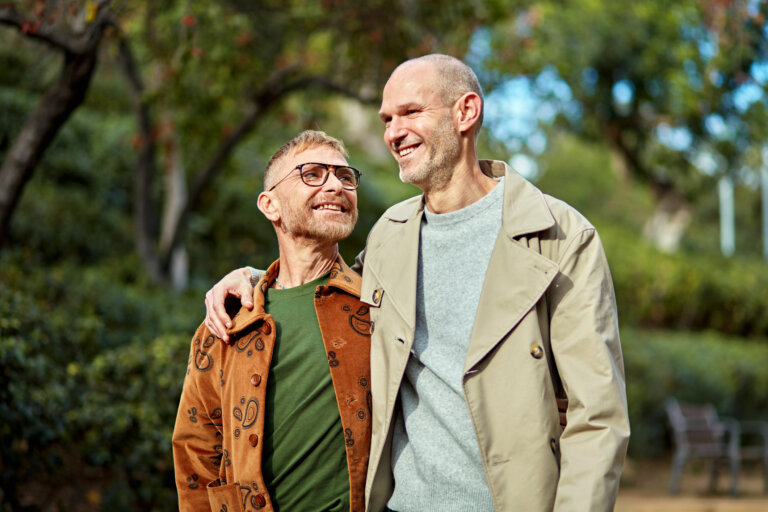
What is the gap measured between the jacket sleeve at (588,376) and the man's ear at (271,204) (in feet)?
3.48

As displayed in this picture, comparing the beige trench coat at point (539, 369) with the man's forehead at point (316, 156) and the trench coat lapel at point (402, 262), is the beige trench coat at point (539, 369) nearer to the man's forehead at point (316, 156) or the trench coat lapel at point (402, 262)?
the trench coat lapel at point (402, 262)

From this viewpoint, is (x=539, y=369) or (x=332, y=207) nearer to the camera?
(x=539, y=369)

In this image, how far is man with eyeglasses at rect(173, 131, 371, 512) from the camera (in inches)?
106

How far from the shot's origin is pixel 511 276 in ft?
8.15

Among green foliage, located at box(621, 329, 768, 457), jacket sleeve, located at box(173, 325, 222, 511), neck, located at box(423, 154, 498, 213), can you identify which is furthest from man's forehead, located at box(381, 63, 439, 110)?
green foliage, located at box(621, 329, 768, 457)

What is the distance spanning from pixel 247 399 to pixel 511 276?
3.10 ft

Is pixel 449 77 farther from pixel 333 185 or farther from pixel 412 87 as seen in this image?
pixel 333 185

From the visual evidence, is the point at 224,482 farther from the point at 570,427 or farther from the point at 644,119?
the point at 644,119

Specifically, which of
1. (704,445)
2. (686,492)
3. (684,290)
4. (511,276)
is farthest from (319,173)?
(684,290)

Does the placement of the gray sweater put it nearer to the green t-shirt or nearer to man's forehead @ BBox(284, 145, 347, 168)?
the green t-shirt

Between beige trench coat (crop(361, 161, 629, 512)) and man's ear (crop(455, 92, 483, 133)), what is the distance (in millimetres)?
273

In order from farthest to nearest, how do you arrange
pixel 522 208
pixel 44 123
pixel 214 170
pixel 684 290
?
pixel 684 290 → pixel 214 170 → pixel 44 123 → pixel 522 208

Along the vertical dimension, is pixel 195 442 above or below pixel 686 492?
above

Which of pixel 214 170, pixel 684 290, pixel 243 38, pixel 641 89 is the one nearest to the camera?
pixel 243 38
